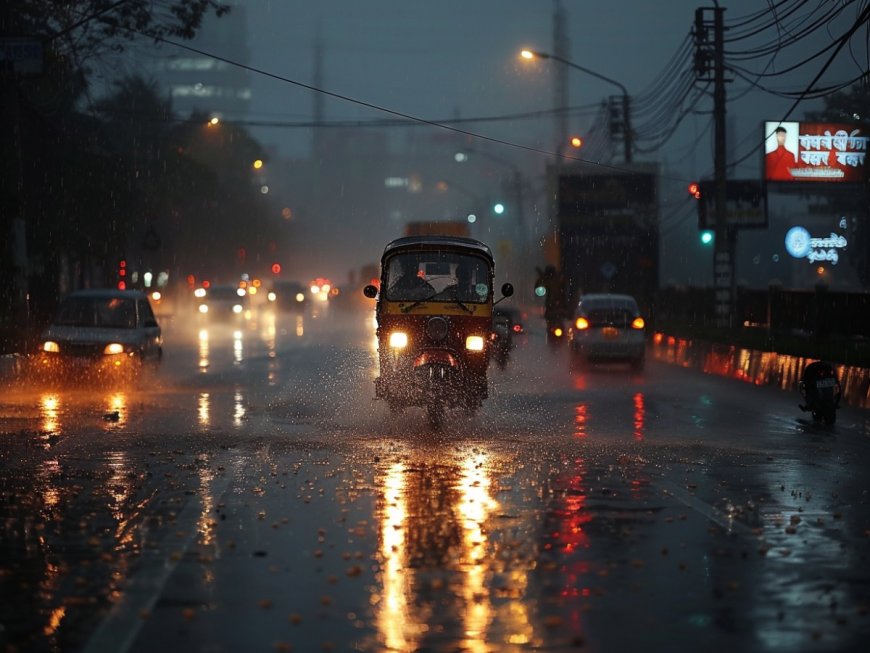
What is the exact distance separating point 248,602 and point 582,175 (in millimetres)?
65770

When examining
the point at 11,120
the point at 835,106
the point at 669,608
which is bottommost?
the point at 669,608

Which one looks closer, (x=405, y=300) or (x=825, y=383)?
(x=825, y=383)

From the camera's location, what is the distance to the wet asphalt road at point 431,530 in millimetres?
7059

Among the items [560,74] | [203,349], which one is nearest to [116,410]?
[203,349]

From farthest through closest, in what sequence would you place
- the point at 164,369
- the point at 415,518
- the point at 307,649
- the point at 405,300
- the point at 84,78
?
the point at 84,78
the point at 164,369
the point at 405,300
the point at 415,518
the point at 307,649

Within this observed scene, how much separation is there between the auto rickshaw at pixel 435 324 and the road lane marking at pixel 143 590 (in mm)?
7671

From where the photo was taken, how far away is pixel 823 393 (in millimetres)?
18078

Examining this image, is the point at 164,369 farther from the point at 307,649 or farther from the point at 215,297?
the point at 215,297

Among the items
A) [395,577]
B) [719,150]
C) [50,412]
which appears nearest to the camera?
[395,577]

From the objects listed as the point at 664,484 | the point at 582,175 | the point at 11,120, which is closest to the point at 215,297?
the point at 582,175

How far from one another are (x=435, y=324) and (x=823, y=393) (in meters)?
4.93

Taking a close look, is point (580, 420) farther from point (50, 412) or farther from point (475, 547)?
point (475, 547)

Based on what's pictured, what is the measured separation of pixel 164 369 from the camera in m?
29.2

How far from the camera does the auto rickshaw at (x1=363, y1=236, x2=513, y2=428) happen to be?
59.9ft
